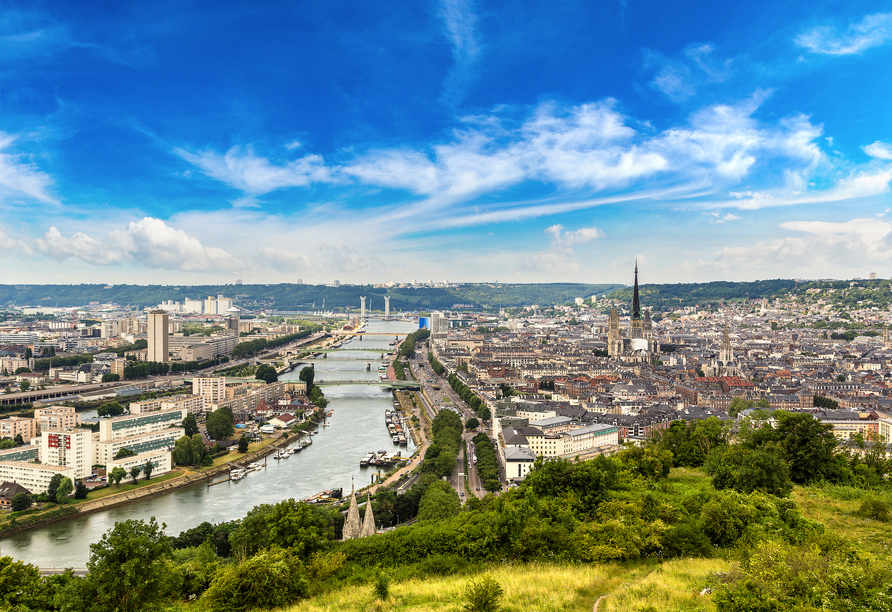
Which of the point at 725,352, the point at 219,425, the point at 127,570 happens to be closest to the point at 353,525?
the point at 127,570

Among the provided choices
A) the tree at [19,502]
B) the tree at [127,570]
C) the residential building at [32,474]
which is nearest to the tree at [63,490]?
the residential building at [32,474]

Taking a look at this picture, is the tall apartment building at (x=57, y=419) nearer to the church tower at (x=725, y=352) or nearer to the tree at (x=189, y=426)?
the tree at (x=189, y=426)

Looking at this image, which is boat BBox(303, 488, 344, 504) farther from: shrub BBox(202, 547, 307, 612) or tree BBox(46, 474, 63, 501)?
shrub BBox(202, 547, 307, 612)

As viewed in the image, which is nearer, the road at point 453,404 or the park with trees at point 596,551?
the park with trees at point 596,551

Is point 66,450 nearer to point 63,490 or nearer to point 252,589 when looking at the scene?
point 63,490

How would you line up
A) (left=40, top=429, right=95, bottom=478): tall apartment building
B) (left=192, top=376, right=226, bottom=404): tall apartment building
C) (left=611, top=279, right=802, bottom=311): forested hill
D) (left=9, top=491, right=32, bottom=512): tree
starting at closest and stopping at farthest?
(left=9, top=491, right=32, bottom=512): tree < (left=40, top=429, right=95, bottom=478): tall apartment building < (left=192, top=376, right=226, bottom=404): tall apartment building < (left=611, top=279, right=802, bottom=311): forested hill

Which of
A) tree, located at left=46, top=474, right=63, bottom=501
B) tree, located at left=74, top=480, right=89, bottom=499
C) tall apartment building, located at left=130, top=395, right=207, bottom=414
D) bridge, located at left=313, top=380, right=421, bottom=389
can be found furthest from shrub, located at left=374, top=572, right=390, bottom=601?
bridge, located at left=313, top=380, right=421, bottom=389

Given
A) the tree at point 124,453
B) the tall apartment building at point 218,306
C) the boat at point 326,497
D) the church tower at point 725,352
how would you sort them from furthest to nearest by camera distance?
the tall apartment building at point 218,306, the church tower at point 725,352, the tree at point 124,453, the boat at point 326,497
